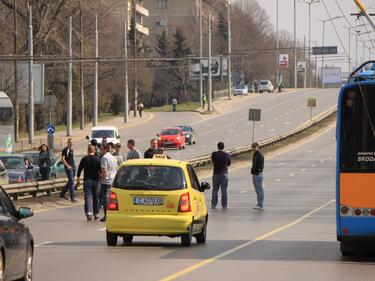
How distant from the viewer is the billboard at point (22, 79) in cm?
7750

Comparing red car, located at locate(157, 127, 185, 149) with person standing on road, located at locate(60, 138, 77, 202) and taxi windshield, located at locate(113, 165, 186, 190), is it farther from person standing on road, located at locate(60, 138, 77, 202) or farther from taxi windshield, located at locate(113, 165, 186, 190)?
taxi windshield, located at locate(113, 165, 186, 190)

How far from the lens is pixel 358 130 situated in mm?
18719

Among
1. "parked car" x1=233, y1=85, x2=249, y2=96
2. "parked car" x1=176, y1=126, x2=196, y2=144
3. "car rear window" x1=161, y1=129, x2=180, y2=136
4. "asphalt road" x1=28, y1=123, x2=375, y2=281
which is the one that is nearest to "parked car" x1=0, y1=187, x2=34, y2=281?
"asphalt road" x1=28, y1=123, x2=375, y2=281

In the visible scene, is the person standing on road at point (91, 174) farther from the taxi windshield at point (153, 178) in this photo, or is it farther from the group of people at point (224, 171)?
the group of people at point (224, 171)

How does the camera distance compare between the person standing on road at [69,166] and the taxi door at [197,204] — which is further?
the person standing on road at [69,166]

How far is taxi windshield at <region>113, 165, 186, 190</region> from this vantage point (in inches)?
826

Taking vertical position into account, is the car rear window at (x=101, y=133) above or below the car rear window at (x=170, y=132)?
above

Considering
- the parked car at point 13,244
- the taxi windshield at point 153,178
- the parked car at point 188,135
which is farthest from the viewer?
the parked car at point 188,135

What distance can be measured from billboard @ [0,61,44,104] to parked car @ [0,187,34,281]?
63.5 m

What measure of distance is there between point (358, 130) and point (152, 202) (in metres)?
4.13

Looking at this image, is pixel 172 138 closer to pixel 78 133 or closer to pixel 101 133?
pixel 101 133

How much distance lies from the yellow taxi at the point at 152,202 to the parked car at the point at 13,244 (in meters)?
6.14

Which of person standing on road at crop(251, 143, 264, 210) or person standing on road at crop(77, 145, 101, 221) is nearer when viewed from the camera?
person standing on road at crop(77, 145, 101, 221)

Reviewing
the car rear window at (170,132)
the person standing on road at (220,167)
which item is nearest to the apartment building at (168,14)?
the car rear window at (170,132)
